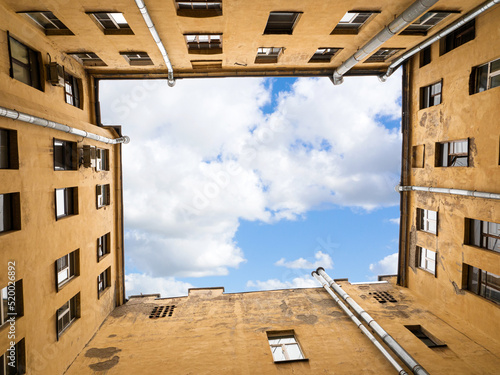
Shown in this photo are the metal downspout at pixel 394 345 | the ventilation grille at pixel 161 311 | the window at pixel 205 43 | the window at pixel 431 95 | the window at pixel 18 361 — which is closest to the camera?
the window at pixel 18 361

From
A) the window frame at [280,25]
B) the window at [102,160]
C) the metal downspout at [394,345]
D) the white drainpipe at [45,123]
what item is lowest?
the metal downspout at [394,345]

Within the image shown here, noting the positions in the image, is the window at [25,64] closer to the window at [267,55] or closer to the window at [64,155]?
the window at [64,155]

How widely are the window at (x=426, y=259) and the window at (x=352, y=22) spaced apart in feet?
40.2

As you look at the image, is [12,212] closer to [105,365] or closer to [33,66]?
[33,66]

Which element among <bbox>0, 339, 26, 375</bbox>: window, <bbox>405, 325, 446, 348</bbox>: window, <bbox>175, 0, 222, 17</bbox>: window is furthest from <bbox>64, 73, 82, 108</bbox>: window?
<bbox>405, 325, 446, 348</bbox>: window

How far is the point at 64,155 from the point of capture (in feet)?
38.5

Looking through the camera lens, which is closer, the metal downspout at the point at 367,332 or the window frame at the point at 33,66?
the window frame at the point at 33,66

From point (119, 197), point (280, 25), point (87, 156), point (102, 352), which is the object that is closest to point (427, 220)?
point (280, 25)

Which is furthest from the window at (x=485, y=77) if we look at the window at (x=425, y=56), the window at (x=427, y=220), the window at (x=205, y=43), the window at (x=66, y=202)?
the window at (x=66, y=202)

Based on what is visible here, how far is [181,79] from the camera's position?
55.7 feet

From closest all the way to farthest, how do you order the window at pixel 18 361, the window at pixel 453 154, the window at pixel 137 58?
the window at pixel 18 361 → the window at pixel 453 154 → the window at pixel 137 58

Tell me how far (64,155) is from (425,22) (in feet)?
57.8

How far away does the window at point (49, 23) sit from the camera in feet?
35.6

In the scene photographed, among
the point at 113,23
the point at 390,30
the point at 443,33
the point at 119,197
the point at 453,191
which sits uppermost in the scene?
the point at 113,23
